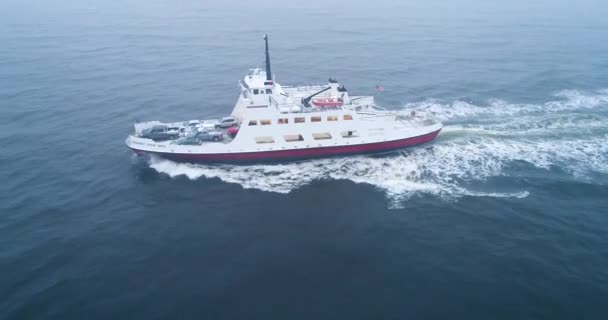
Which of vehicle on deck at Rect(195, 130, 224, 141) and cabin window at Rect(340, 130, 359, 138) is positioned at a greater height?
vehicle on deck at Rect(195, 130, 224, 141)

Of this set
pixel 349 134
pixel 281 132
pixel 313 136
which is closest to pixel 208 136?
pixel 281 132

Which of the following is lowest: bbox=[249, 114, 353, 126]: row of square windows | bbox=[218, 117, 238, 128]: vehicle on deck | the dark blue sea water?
the dark blue sea water

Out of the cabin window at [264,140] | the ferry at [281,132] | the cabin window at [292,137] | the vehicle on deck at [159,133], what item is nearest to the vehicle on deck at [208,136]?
the ferry at [281,132]

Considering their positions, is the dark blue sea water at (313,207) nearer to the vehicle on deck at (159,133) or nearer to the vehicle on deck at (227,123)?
the vehicle on deck at (159,133)

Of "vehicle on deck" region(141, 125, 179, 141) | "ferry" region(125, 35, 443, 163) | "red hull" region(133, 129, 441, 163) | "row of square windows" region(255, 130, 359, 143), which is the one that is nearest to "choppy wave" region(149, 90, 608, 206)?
"red hull" region(133, 129, 441, 163)

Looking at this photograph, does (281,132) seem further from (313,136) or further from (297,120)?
(313,136)

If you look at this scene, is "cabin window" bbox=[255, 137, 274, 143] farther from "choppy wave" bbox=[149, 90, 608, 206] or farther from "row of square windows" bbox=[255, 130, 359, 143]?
"choppy wave" bbox=[149, 90, 608, 206]
